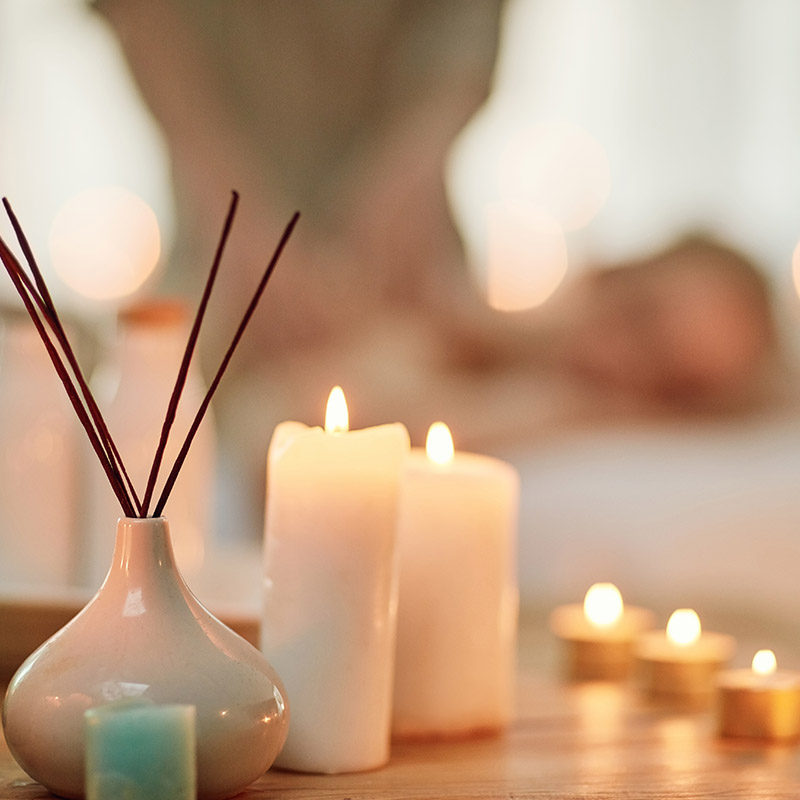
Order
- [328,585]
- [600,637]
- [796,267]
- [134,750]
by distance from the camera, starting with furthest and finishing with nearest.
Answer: [796,267]
[600,637]
[328,585]
[134,750]

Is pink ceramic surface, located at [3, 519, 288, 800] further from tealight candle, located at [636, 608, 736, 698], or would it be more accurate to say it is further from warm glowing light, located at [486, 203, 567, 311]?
warm glowing light, located at [486, 203, 567, 311]

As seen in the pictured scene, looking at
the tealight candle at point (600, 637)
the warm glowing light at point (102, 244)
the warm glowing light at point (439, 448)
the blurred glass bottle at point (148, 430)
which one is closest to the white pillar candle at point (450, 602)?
the warm glowing light at point (439, 448)

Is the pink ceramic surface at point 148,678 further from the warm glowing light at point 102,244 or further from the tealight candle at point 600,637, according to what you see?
the warm glowing light at point 102,244

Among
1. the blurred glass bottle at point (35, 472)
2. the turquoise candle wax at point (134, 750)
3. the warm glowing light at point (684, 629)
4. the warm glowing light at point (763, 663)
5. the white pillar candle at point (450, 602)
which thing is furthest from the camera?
the blurred glass bottle at point (35, 472)

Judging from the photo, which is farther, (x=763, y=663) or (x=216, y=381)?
(x=763, y=663)

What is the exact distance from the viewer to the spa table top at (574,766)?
1.93ft

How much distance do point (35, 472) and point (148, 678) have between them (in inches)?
24.2

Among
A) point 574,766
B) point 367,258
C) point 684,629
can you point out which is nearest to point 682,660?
point 684,629

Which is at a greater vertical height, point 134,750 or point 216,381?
point 216,381

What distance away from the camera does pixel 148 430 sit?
1036mm

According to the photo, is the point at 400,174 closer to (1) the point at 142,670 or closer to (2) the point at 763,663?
(2) the point at 763,663

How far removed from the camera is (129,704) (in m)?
0.48

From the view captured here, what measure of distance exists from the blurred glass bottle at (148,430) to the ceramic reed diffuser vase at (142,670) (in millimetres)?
484

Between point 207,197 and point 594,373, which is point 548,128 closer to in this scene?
point 594,373
